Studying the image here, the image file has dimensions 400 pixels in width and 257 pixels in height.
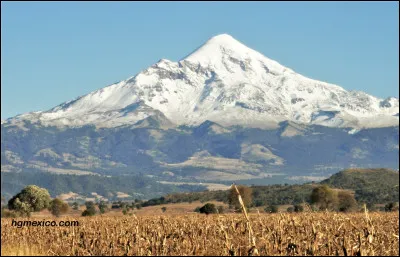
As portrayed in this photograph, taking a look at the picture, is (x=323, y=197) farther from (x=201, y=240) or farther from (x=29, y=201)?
(x=201, y=240)

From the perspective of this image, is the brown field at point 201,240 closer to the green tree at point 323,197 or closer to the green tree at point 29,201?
the green tree at point 29,201

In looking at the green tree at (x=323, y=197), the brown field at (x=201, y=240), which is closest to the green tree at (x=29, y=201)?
the green tree at (x=323, y=197)

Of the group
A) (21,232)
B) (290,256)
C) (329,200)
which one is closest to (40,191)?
(329,200)

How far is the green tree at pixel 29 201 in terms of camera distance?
408 ft

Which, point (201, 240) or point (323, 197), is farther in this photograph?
point (323, 197)

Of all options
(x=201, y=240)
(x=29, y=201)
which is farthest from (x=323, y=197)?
(x=201, y=240)

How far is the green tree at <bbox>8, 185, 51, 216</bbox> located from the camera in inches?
4902

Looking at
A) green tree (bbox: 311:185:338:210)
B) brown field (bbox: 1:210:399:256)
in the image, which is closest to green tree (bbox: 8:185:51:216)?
green tree (bbox: 311:185:338:210)

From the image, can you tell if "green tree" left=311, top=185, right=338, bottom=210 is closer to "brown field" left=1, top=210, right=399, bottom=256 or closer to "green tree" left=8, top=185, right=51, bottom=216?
"green tree" left=8, top=185, right=51, bottom=216

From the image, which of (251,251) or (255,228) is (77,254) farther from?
(255,228)

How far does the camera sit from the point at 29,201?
417ft

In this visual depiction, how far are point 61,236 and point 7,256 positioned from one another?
1452 centimetres

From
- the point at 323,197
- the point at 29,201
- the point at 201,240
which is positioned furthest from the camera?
the point at 323,197

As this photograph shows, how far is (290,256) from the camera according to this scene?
31.3m
